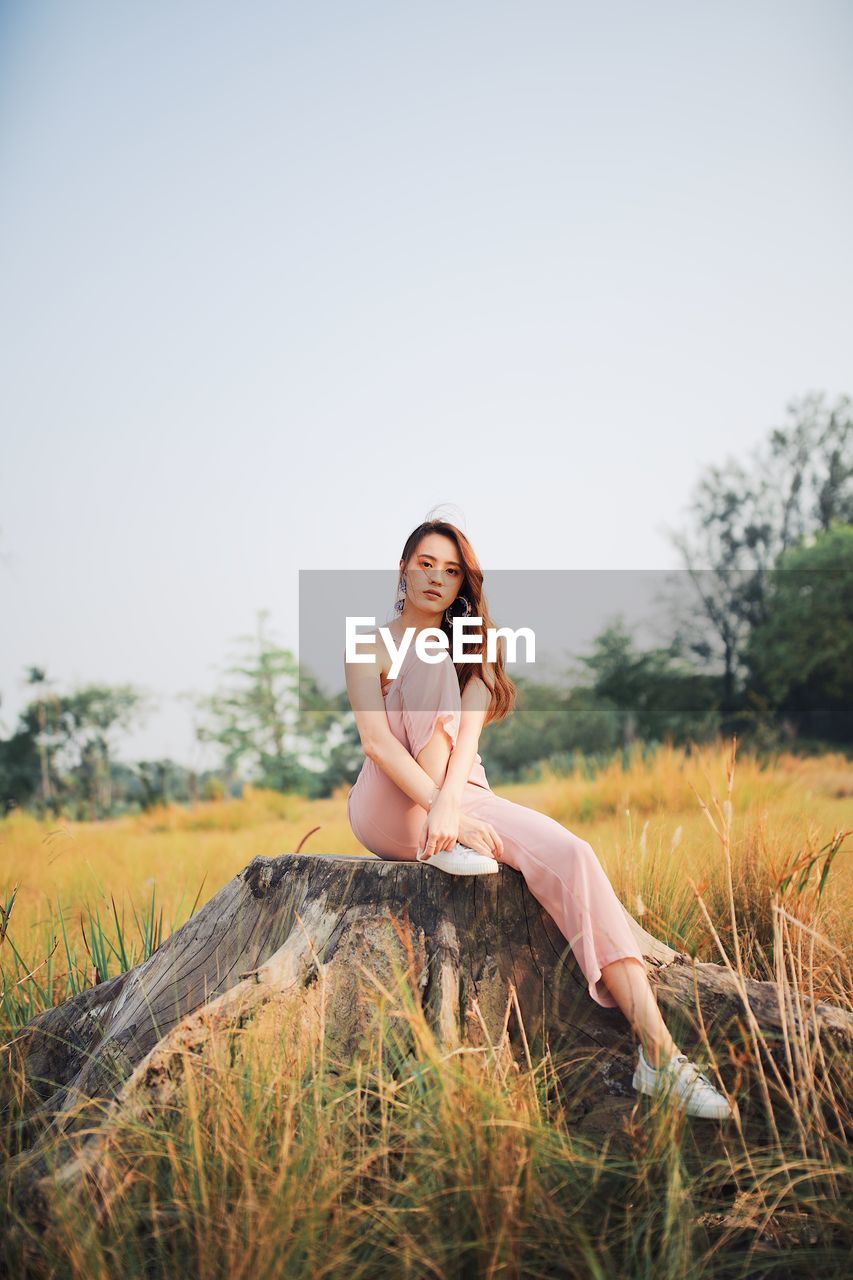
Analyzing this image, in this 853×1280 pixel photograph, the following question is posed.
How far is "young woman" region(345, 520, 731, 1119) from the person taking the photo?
7.75 feet

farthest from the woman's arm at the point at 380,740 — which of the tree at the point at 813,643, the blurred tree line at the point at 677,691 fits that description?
the tree at the point at 813,643

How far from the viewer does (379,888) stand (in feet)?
8.34

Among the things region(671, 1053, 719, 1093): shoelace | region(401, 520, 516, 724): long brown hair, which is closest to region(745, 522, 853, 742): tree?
region(401, 520, 516, 724): long brown hair

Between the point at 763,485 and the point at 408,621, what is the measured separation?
2252 centimetres

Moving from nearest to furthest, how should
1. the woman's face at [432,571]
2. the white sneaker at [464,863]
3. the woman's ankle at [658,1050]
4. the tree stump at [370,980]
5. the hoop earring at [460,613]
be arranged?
1. the woman's ankle at [658,1050]
2. the tree stump at [370,980]
3. the white sneaker at [464,863]
4. the woman's face at [432,571]
5. the hoop earring at [460,613]

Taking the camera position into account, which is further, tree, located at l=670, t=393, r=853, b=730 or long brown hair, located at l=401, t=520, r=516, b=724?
tree, located at l=670, t=393, r=853, b=730

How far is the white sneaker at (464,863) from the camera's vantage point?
248cm

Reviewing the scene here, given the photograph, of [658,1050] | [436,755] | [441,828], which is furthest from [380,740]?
[658,1050]

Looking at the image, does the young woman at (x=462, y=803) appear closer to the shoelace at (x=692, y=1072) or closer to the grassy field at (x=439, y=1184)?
the shoelace at (x=692, y=1072)

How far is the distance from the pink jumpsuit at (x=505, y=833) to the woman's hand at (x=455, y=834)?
4cm

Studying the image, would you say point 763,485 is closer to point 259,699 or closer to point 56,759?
point 259,699

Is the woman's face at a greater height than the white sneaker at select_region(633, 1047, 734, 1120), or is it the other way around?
the woman's face

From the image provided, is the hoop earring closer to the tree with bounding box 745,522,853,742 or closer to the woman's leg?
the woman's leg

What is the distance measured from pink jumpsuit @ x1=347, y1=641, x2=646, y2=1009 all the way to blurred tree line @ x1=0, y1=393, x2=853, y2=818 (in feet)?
39.2
